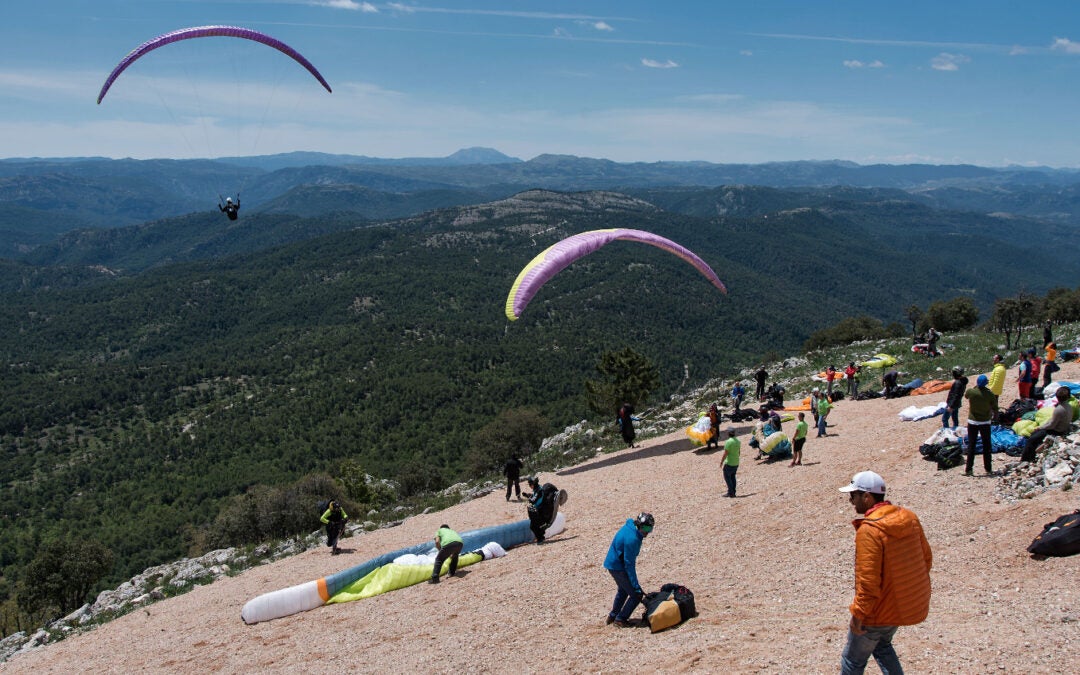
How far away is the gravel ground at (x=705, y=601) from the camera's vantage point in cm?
761

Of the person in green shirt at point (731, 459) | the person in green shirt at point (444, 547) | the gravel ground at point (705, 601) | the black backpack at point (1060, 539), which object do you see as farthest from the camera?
the person in green shirt at point (731, 459)

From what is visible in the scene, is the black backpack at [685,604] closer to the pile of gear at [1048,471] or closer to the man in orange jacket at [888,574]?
the man in orange jacket at [888,574]

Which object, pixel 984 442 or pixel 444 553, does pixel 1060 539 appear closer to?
pixel 984 442

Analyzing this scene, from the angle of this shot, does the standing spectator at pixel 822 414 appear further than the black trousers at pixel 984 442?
Yes

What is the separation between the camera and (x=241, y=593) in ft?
52.9

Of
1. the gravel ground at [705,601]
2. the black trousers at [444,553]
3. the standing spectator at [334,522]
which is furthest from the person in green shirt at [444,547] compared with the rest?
the standing spectator at [334,522]

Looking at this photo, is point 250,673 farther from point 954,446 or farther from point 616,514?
point 954,446

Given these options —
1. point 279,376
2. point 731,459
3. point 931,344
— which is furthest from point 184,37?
point 279,376

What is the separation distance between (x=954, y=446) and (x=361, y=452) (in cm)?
7175

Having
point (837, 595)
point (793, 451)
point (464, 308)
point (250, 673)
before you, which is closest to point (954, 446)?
point (793, 451)

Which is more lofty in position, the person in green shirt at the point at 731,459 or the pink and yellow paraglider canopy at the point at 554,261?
the pink and yellow paraglider canopy at the point at 554,261

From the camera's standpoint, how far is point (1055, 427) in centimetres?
1195

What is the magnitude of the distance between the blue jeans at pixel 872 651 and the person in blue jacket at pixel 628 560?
10.6 feet

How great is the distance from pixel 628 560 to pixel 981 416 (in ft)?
25.2
